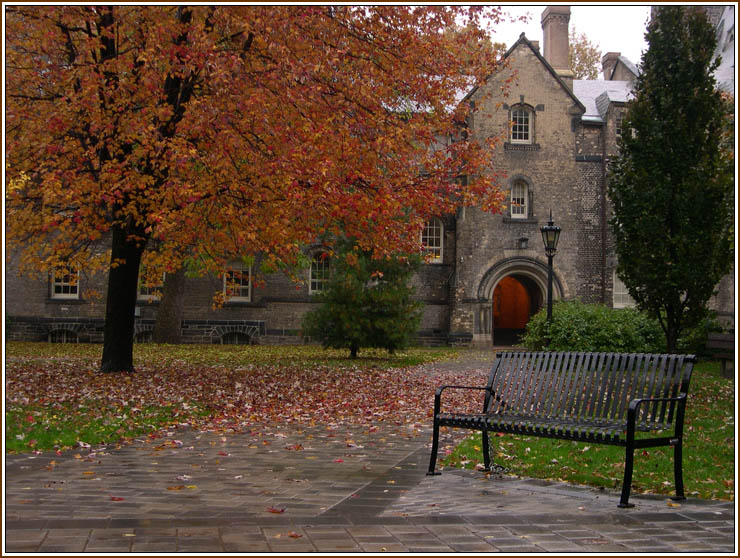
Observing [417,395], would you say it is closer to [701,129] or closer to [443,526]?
[701,129]

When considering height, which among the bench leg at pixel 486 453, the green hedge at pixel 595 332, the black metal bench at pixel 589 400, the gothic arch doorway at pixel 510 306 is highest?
the gothic arch doorway at pixel 510 306

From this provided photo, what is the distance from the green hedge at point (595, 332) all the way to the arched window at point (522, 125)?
1286cm

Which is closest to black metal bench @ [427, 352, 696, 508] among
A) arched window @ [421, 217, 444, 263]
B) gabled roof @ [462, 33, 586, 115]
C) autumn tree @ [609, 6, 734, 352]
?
Result: autumn tree @ [609, 6, 734, 352]

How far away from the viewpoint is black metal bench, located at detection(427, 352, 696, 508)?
6139 millimetres

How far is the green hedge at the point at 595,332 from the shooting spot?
1902 centimetres

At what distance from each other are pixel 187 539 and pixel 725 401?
10.4 m

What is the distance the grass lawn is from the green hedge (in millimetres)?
8734

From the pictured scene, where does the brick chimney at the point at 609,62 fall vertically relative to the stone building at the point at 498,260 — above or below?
above

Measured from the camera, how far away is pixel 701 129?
47.3 ft

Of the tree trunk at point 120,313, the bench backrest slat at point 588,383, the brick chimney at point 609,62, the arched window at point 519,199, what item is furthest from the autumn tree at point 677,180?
the brick chimney at point 609,62

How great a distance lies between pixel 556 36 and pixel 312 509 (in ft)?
112

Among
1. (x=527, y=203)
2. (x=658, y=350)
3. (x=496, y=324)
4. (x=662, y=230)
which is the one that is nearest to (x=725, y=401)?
(x=662, y=230)

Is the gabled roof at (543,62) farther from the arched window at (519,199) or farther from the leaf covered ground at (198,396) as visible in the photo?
the leaf covered ground at (198,396)

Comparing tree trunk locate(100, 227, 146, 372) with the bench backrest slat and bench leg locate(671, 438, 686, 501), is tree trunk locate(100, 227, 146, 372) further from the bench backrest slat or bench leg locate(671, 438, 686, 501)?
bench leg locate(671, 438, 686, 501)
